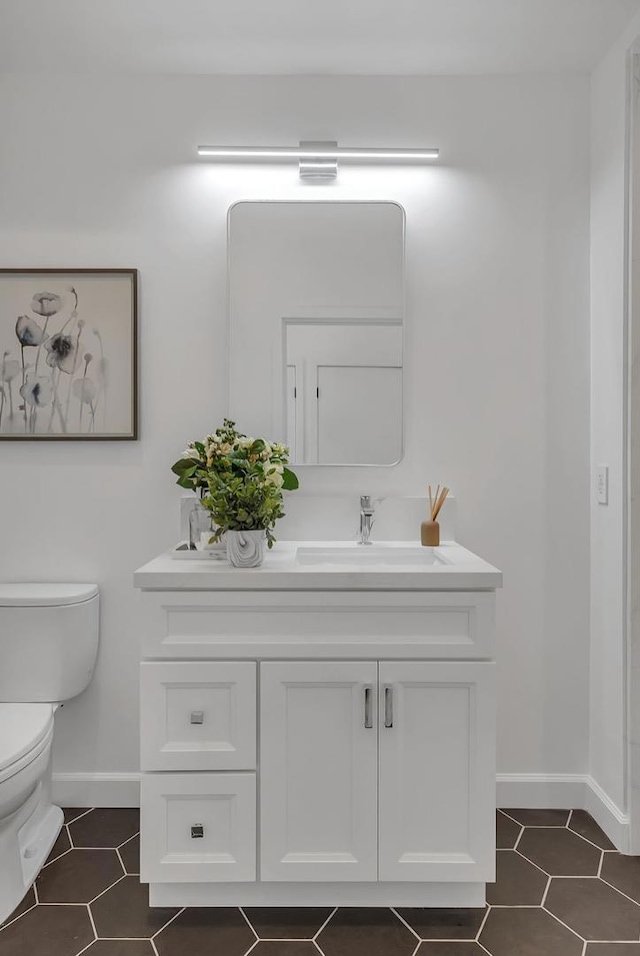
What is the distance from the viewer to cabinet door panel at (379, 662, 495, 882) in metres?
1.83

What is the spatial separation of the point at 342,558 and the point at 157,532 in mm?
646

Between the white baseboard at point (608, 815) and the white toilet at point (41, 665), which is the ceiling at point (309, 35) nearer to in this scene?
the white toilet at point (41, 665)

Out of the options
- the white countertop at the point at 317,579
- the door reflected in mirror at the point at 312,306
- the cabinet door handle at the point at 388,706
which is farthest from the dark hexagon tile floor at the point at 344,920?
the door reflected in mirror at the point at 312,306

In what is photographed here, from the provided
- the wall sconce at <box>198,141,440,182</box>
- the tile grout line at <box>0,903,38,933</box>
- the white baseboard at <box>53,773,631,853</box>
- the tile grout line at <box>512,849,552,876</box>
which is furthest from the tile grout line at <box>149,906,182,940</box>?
the wall sconce at <box>198,141,440,182</box>

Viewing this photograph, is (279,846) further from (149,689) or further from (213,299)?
(213,299)

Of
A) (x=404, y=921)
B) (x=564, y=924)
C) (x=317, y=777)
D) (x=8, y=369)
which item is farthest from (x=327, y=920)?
(x=8, y=369)

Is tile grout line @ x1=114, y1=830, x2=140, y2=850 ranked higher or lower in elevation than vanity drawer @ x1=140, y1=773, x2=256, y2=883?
lower

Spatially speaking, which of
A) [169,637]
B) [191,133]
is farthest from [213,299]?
[169,637]

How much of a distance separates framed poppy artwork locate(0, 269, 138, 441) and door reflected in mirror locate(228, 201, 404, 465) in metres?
0.36

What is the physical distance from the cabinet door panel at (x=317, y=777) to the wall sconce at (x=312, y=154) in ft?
5.08

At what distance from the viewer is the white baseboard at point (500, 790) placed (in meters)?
2.44

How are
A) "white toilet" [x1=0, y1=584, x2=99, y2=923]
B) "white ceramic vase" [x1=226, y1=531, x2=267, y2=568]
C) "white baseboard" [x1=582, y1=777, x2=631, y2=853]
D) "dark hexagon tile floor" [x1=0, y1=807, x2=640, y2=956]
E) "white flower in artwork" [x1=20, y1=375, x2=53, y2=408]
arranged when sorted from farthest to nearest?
"white flower in artwork" [x1=20, y1=375, x2=53, y2=408]
"white baseboard" [x1=582, y1=777, x2=631, y2=853]
"white toilet" [x1=0, y1=584, x2=99, y2=923]
"white ceramic vase" [x1=226, y1=531, x2=267, y2=568]
"dark hexagon tile floor" [x1=0, y1=807, x2=640, y2=956]

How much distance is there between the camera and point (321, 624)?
6.07 feet

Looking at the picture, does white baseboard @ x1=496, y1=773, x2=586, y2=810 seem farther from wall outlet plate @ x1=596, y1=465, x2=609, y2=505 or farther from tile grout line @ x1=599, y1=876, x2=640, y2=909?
wall outlet plate @ x1=596, y1=465, x2=609, y2=505
